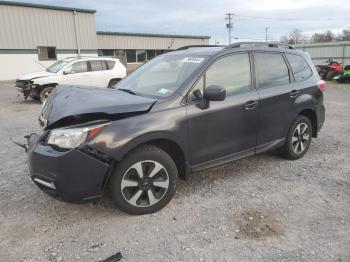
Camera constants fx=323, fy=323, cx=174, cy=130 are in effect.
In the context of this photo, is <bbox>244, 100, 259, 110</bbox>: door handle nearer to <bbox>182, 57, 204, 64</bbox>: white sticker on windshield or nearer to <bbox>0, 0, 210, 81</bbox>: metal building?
<bbox>182, 57, 204, 64</bbox>: white sticker on windshield

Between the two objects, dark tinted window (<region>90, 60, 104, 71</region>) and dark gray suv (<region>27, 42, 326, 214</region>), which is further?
dark tinted window (<region>90, 60, 104, 71</region>)

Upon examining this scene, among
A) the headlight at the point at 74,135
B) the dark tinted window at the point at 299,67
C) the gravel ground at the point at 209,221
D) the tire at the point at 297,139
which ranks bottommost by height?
the gravel ground at the point at 209,221

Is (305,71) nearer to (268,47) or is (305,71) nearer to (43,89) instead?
(268,47)

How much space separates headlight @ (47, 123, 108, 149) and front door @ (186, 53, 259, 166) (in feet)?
3.51

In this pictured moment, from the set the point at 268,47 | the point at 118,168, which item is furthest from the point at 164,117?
the point at 268,47

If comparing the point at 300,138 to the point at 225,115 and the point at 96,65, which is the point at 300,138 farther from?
the point at 96,65

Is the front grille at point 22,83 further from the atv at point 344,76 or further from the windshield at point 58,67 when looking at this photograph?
the atv at point 344,76

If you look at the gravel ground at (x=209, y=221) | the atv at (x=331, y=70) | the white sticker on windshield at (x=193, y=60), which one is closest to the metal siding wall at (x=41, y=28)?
the atv at (x=331, y=70)

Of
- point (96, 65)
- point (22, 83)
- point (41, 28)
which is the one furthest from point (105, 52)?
point (22, 83)

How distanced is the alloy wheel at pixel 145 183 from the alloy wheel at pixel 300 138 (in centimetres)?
243

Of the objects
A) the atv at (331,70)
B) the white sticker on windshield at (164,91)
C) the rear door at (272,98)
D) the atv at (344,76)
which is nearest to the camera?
the white sticker on windshield at (164,91)

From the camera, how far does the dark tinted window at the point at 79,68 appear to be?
12.2 m

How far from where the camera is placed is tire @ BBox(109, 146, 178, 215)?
319cm

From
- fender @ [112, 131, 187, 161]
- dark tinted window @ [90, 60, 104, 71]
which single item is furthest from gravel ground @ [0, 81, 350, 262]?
dark tinted window @ [90, 60, 104, 71]
